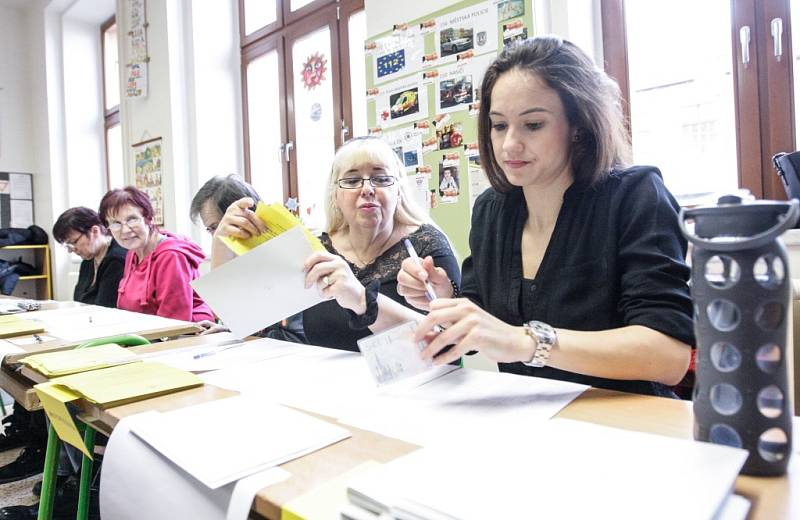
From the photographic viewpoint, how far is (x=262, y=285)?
43.7 inches

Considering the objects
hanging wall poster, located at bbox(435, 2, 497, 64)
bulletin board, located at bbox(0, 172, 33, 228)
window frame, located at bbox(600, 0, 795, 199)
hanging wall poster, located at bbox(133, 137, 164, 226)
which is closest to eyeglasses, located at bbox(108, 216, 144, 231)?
hanging wall poster, located at bbox(435, 2, 497, 64)

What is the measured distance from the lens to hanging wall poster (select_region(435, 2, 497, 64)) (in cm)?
216

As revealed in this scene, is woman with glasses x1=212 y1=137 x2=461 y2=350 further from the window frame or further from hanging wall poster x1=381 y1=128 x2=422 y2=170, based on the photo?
the window frame

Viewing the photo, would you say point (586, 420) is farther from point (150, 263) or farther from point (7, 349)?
point (150, 263)

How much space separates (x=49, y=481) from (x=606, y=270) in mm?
1104

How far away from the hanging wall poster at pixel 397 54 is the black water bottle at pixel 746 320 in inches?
A: 81.6

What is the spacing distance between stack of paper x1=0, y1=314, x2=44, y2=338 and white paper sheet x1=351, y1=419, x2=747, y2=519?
1598 millimetres

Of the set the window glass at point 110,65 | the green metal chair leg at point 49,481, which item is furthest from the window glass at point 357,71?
the window glass at point 110,65

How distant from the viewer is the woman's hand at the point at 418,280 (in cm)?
105

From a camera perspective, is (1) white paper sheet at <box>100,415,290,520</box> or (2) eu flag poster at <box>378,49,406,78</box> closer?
(1) white paper sheet at <box>100,415,290,520</box>

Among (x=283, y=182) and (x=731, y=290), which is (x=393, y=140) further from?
(x=731, y=290)

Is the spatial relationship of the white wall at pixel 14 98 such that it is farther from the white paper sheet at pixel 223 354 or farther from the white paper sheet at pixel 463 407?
the white paper sheet at pixel 463 407

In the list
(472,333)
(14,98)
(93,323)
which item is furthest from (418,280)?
(14,98)

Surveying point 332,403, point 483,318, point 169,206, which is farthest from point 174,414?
point 169,206
